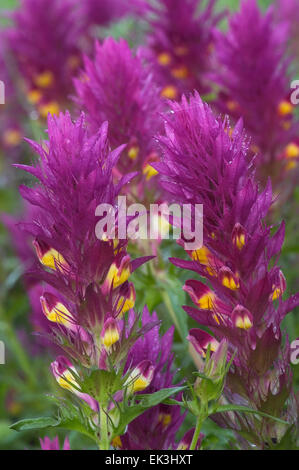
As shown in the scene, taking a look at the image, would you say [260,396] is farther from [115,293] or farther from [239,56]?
[239,56]

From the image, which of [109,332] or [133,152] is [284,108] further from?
[109,332]

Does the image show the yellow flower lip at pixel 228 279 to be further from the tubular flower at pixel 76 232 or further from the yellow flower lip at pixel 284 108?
the yellow flower lip at pixel 284 108

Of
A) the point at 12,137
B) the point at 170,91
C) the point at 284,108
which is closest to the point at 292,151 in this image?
the point at 284,108

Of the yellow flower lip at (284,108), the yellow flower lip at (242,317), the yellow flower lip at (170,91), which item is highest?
the yellow flower lip at (170,91)

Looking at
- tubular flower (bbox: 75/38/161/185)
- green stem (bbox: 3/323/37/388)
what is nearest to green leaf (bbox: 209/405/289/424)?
tubular flower (bbox: 75/38/161/185)

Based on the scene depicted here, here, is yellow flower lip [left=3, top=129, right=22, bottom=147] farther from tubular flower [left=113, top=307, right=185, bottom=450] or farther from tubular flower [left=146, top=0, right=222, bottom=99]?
tubular flower [left=113, top=307, right=185, bottom=450]

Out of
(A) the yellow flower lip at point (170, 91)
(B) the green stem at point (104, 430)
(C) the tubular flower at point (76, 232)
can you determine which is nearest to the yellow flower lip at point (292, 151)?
(A) the yellow flower lip at point (170, 91)
